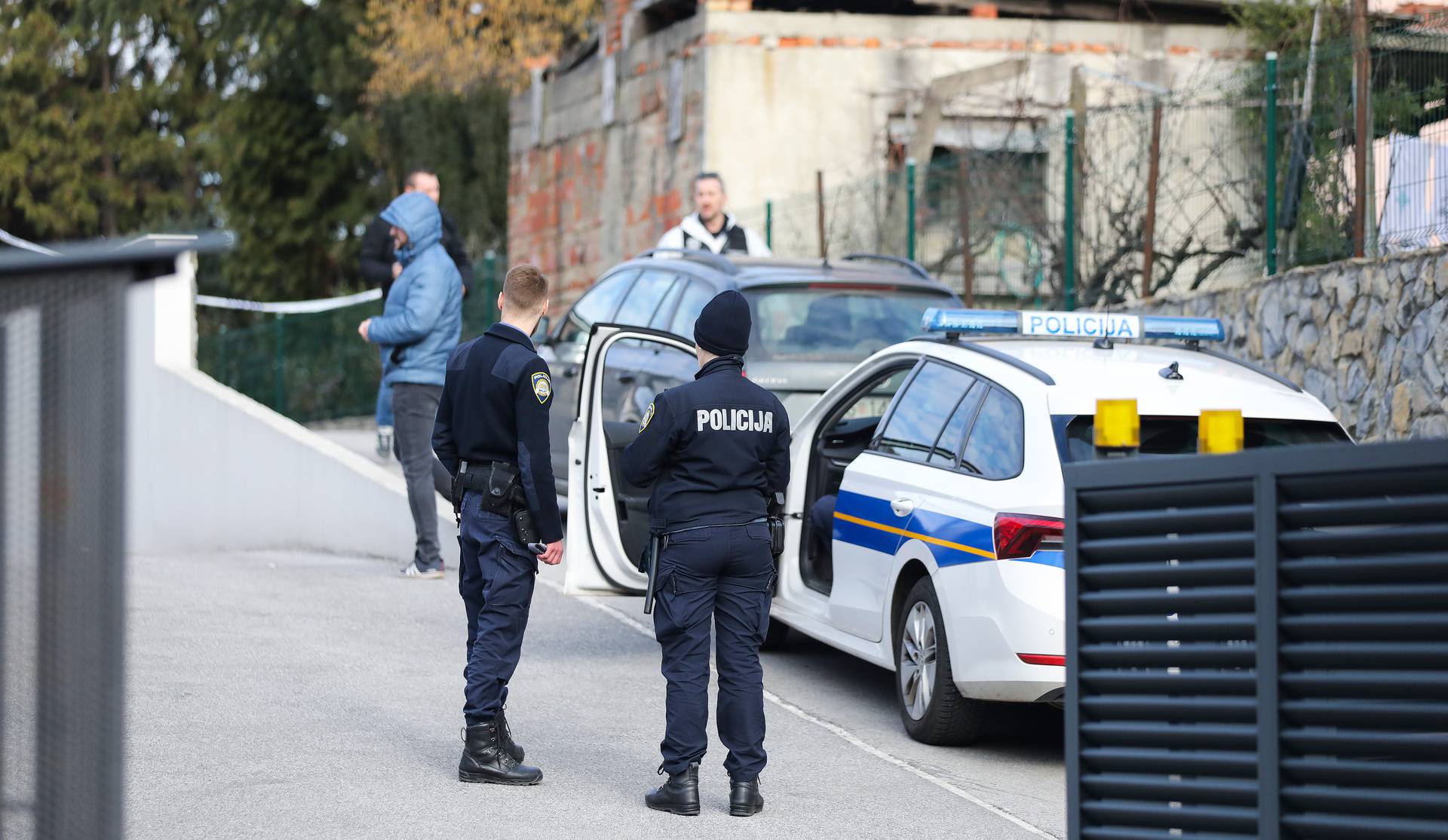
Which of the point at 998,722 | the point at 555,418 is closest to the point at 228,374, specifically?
the point at 555,418

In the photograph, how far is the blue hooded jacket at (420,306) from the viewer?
1074cm

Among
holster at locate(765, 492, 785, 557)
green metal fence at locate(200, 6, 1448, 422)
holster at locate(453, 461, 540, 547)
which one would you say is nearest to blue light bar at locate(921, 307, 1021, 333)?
holster at locate(765, 492, 785, 557)

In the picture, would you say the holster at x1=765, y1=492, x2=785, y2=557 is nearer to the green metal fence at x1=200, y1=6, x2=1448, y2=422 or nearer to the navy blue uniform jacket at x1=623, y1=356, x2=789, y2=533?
the navy blue uniform jacket at x1=623, y1=356, x2=789, y2=533

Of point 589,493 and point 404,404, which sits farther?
point 404,404

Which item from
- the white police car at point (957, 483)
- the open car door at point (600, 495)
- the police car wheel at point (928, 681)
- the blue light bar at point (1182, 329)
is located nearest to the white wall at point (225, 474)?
the open car door at point (600, 495)

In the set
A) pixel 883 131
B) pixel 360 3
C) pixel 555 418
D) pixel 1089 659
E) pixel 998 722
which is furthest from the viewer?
pixel 360 3

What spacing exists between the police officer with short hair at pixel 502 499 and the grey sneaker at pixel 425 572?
15.8 feet

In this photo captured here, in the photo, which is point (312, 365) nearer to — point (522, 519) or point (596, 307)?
point (596, 307)

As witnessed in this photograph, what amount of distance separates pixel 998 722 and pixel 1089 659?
3.59m

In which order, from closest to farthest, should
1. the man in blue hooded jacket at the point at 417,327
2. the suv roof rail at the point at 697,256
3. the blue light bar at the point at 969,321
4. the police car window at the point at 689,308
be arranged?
the blue light bar at the point at 969,321 < the police car window at the point at 689,308 < the suv roof rail at the point at 697,256 < the man in blue hooded jacket at the point at 417,327

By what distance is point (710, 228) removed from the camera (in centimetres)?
1253

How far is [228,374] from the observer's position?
26.2 m

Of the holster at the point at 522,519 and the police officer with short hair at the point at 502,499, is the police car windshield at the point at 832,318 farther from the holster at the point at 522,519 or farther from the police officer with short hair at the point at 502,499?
the holster at the point at 522,519

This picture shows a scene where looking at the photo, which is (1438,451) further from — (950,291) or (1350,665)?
(950,291)
